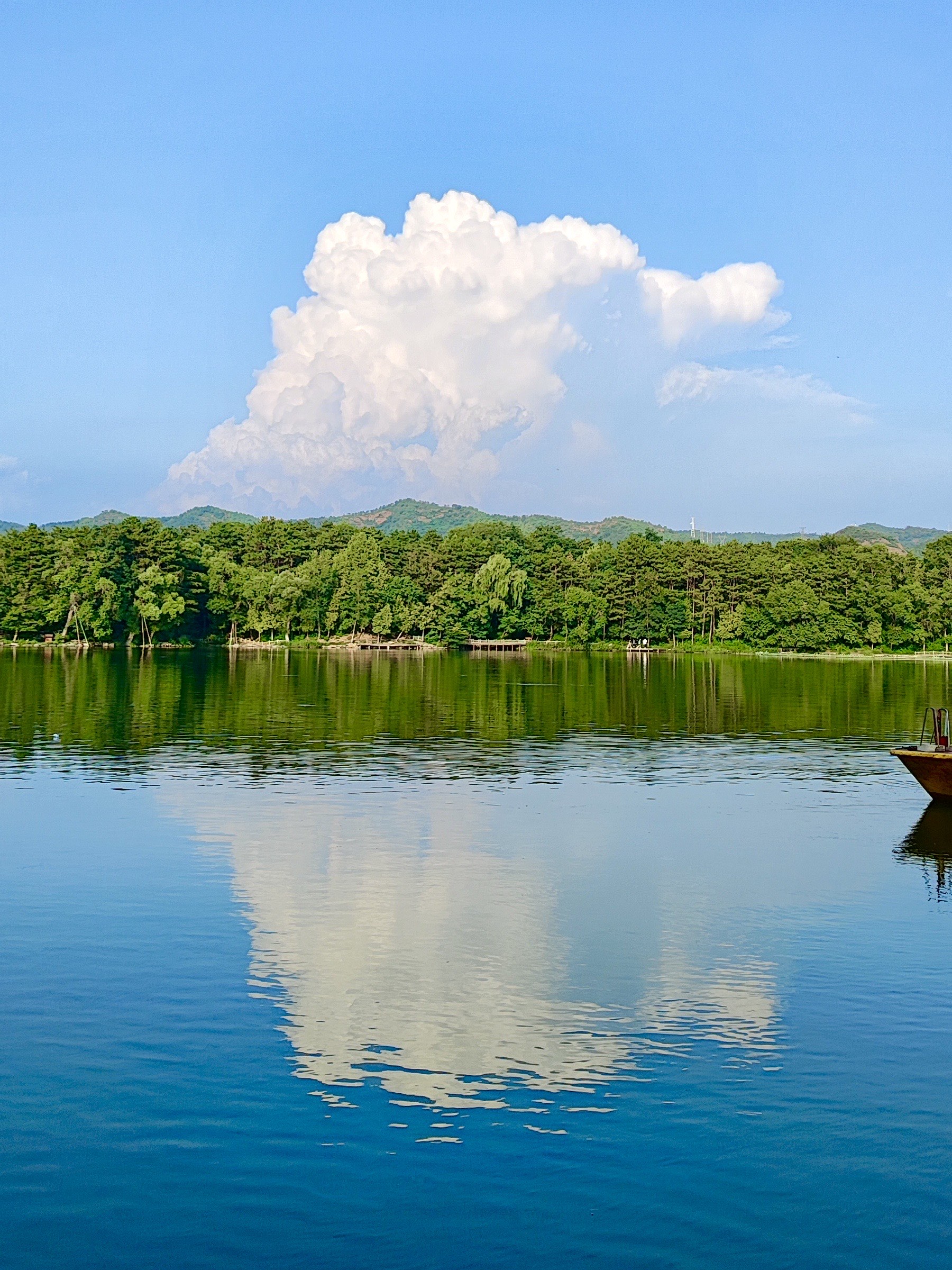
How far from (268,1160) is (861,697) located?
58.3 m

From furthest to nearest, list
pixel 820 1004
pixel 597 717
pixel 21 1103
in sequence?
pixel 597 717 < pixel 820 1004 < pixel 21 1103

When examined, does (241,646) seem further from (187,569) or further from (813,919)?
(813,919)

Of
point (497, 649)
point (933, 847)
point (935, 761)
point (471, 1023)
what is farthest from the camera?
point (497, 649)

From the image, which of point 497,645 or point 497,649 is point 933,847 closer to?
point 497,645

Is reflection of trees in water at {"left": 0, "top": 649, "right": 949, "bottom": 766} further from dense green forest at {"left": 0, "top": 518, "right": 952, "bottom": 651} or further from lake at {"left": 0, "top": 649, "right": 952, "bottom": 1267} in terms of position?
dense green forest at {"left": 0, "top": 518, "right": 952, "bottom": 651}

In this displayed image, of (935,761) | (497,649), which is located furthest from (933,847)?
(497,649)

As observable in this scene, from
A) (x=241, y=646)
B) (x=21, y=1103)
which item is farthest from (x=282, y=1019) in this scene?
(x=241, y=646)

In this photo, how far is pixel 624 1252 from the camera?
8.34 metres

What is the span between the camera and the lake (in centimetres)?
874

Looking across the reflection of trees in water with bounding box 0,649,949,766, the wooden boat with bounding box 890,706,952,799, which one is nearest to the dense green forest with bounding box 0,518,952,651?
the reflection of trees in water with bounding box 0,649,949,766

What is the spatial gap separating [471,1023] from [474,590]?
415 feet

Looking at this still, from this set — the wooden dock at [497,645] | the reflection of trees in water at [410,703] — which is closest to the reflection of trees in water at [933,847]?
the reflection of trees in water at [410,703]

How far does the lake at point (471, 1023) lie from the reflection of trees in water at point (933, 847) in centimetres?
12

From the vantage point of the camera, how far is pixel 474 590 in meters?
139
